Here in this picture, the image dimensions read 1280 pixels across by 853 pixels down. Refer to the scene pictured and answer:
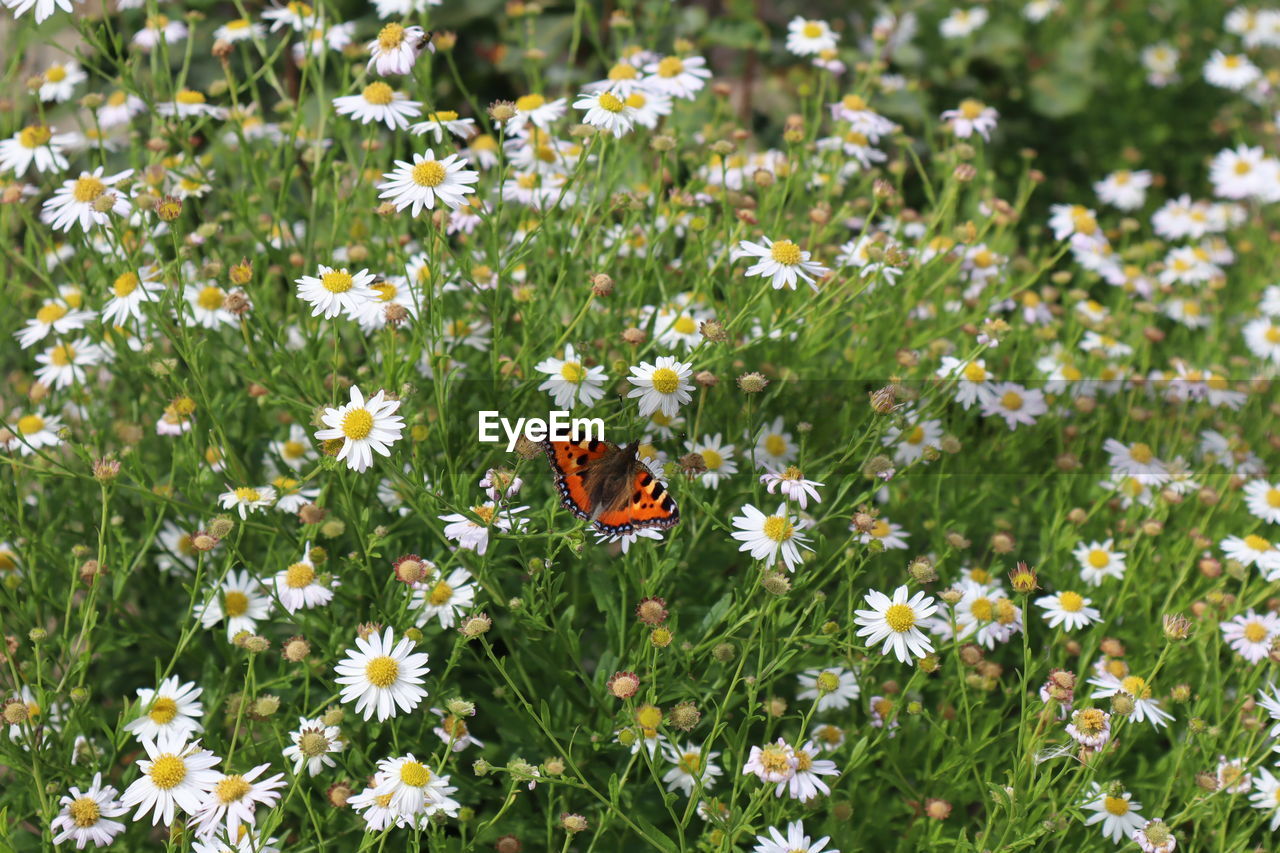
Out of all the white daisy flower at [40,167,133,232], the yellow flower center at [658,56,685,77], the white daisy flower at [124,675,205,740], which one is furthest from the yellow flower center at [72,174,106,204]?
the yellow flower center at [658,56,685,77]

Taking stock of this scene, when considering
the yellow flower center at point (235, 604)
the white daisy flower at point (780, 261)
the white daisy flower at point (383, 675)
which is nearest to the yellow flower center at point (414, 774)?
the white daisy flower at point (383, 675)

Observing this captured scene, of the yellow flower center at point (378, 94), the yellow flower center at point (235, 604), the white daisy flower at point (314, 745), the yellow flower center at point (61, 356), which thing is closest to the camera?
the white daisy flower at point (314, 745)

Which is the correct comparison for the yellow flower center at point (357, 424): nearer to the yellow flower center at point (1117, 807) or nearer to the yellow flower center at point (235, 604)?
the yellow flower center at point (235, 604)

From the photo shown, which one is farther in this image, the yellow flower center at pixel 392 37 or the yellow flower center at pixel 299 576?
the yellow flower center at pixel 392 37

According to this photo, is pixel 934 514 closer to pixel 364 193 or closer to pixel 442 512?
pixel 442 512

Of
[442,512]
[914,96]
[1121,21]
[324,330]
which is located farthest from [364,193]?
[1121,21]

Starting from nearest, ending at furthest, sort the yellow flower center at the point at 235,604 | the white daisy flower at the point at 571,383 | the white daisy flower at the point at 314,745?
the white daisy flower at the point at 314,745, the white daisy flower at the point at 571,383, the yellow flower center at the point at 235,604

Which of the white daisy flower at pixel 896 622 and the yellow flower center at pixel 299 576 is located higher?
the yellow flower center at pixel 299 576
